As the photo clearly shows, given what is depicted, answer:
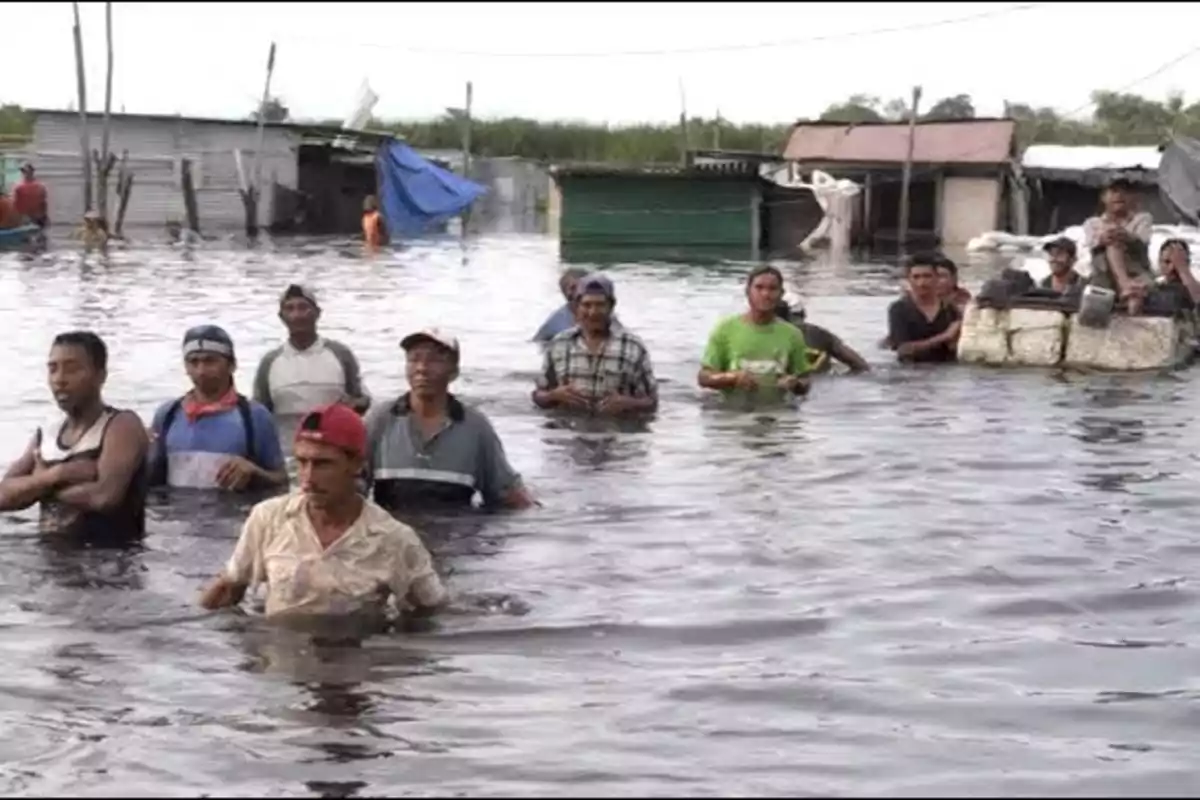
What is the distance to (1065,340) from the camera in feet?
52.3

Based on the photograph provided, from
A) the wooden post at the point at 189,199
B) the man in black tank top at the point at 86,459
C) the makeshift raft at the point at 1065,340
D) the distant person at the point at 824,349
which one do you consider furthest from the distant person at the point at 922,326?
the wooden post at the point at 189,199

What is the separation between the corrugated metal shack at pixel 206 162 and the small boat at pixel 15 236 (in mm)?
9231

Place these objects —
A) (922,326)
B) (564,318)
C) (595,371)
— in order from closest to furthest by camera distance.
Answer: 1. (595,371)
2. (564,318)
3. (922,326)

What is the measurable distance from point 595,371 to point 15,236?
75.5ft

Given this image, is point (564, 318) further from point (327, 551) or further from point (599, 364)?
point (327, 551)

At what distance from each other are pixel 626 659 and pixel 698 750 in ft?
3.75

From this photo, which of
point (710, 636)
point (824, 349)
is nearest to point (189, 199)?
point (824, 349)

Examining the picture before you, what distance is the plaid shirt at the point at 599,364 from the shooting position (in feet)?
37.7

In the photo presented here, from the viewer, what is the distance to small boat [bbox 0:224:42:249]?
31969mm

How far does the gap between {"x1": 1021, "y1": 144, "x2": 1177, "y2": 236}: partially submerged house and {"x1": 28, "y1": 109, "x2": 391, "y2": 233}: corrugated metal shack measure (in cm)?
1456

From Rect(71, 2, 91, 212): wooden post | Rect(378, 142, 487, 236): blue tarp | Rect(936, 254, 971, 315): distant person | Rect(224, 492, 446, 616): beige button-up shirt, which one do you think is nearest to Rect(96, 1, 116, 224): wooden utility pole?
Rect(71, 2, 91, 212): wooden post

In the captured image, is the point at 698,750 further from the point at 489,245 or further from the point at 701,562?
the point at 489,245

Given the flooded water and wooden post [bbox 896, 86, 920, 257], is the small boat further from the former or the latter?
the flooded water

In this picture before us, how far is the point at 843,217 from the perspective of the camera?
42.3 metres
